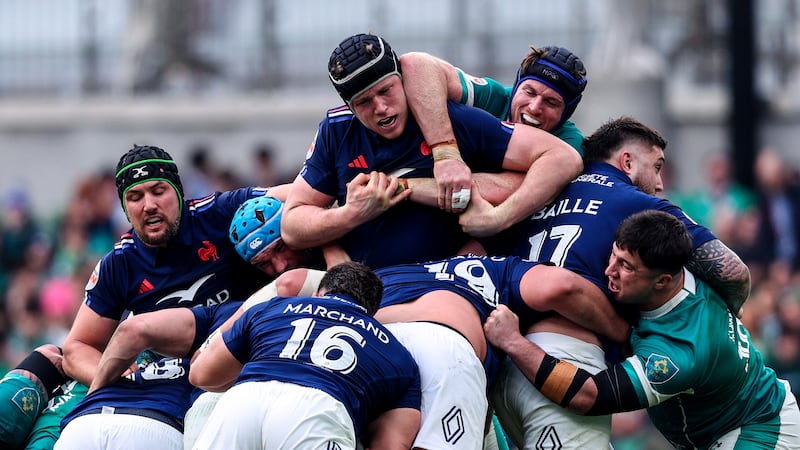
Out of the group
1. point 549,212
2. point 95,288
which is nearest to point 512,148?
point 549,212

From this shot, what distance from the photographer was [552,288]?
6859 mm

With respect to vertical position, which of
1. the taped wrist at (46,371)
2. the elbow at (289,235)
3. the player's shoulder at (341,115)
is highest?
the player's shoulder at (341,115)

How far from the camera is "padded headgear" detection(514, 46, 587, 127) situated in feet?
24.4

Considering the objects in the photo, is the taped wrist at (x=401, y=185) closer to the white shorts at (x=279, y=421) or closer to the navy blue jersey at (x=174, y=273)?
the navy blue jersey at (x=174, y=273)

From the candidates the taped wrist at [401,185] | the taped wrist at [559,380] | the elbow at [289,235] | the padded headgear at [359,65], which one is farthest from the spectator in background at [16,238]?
the taped wrist at [559,380]

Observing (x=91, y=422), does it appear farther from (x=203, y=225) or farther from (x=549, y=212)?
(x=549, y=212)

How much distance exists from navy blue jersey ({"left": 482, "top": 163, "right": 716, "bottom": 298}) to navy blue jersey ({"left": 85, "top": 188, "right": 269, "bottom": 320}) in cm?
164

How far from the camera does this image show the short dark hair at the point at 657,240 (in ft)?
22.1

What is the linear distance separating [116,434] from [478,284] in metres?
1.91

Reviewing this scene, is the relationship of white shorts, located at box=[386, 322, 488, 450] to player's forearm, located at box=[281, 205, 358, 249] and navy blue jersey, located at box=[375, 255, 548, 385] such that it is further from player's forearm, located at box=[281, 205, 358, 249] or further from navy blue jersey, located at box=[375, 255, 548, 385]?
player's forearm, located at box=[281, 205, 358, 249]

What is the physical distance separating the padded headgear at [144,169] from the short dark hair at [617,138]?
2.22 m

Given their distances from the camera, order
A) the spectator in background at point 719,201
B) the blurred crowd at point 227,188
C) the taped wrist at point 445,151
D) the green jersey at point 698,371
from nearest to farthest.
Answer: the green jersey at point 698,371 → the taped wrist at point 445,151 → the blurred crowd at point 227,188 → the spectator in background at point 719,201

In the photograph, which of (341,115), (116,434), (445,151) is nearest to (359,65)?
(341,115)

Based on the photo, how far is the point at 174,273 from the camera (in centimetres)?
786
